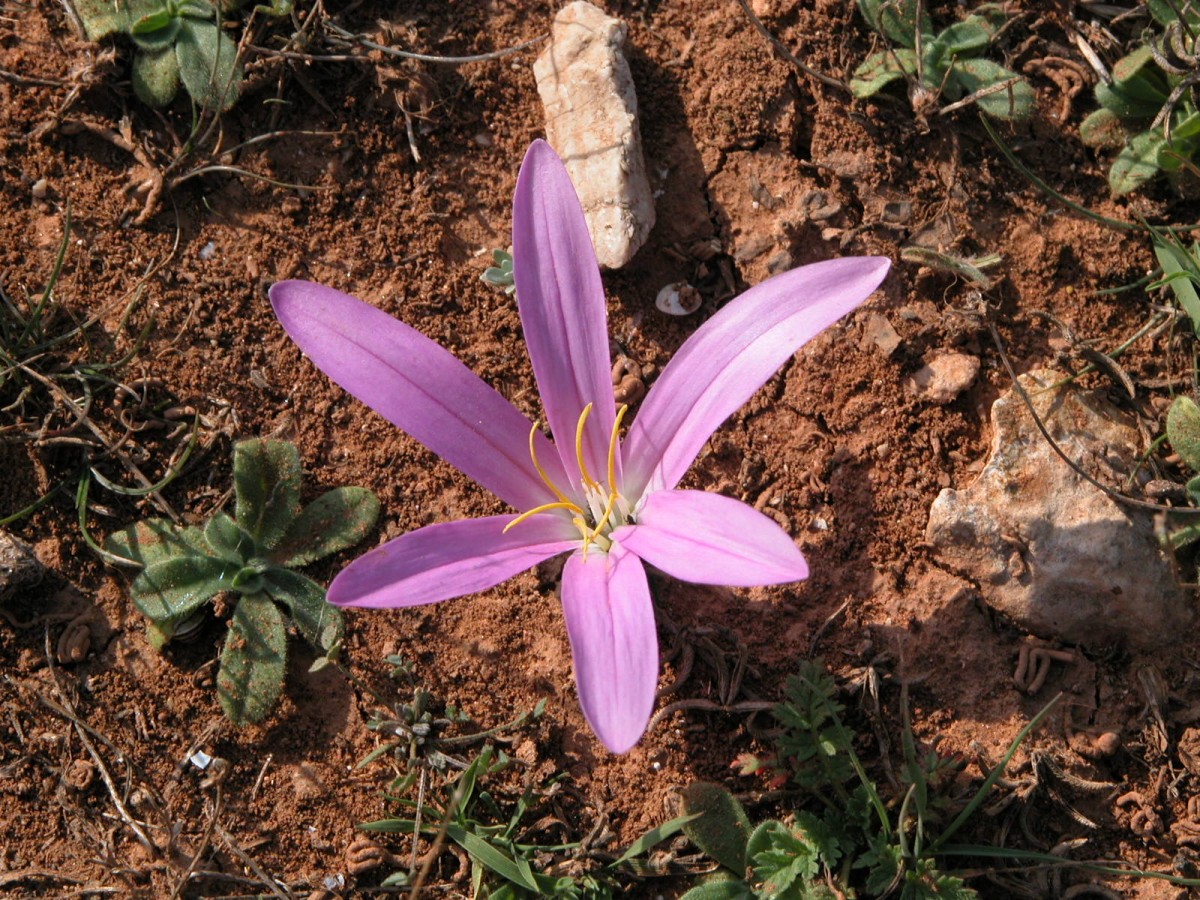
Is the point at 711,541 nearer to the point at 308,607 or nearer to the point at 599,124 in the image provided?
the point at 308,607

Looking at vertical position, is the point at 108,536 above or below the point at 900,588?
above

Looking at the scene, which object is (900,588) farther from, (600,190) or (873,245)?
(600,190)

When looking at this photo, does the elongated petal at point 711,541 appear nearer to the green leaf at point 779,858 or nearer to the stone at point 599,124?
the green leaf at point 779,858

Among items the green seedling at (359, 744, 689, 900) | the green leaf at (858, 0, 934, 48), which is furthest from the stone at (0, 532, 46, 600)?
the green leaf at (858, 0, 934, 48)

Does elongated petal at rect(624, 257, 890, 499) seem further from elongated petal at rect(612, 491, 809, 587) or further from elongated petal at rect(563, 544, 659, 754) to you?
elongated petal at rect(563, 544, 659, 754)

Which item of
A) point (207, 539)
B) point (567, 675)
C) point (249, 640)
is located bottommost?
point (567, 675)

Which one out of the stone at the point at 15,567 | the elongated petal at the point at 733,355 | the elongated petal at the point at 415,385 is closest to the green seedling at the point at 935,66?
the elongated petal at the point at 733,355

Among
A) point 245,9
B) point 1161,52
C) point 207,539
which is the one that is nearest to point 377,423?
point 207,539
